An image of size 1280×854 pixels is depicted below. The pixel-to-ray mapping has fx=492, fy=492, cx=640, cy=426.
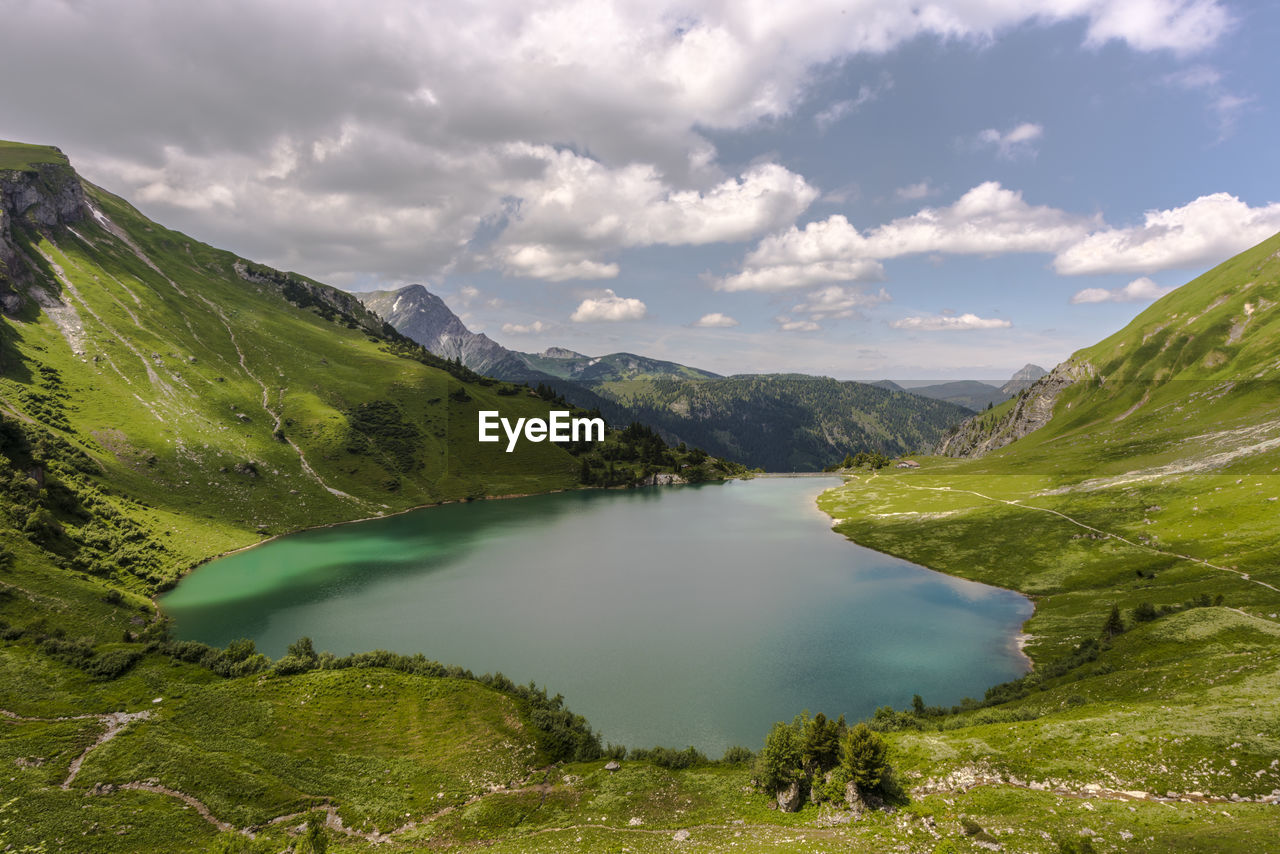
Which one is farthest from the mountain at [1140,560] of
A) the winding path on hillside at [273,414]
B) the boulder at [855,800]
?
the winding path on hillside at [273,414]

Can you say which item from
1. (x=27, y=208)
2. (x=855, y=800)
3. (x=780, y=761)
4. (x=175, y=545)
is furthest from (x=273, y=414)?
(x=855, y=800)

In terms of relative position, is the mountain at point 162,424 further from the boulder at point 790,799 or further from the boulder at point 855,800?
the boulder at point 855,800

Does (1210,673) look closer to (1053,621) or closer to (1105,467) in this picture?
(1053,621)

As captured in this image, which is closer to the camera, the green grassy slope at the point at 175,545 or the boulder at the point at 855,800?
the boulder at the point at 855,800

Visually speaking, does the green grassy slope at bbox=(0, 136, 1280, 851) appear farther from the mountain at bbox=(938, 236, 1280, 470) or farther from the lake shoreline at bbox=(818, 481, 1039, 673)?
the mountain at bbox=(938, 236, 1280, 470)

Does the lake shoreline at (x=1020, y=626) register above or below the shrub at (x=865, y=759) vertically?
below

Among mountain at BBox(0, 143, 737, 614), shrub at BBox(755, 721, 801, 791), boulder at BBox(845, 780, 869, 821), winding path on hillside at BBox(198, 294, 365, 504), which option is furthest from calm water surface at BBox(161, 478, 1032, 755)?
winding path on hillside at BBox(198, 294, 365, 504)
